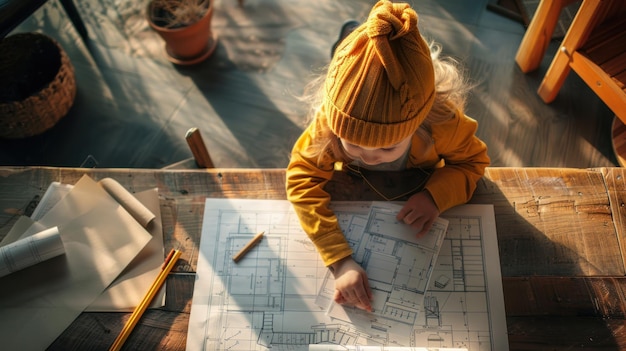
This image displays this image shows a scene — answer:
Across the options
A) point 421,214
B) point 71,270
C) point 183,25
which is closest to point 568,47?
point 421,214

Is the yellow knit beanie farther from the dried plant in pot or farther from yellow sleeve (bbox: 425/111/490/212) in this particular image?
the dried plant in pot

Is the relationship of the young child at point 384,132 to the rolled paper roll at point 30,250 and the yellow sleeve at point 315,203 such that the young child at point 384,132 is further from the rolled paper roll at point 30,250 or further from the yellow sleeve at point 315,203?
the rolled paper roll at point 30,250

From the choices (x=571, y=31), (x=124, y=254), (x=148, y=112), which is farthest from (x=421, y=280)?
(x=148, y=112)

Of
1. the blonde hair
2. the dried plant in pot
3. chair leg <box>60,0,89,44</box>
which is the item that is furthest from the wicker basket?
the blonde hair

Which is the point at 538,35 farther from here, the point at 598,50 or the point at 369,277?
the point at 369,277

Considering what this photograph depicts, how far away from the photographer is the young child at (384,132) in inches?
31.0

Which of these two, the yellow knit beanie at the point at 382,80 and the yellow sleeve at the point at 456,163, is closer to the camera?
the yellow knit beanie at the point at 382,80

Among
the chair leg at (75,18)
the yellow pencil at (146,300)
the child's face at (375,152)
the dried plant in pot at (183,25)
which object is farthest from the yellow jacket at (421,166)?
the chair leg at (75,18)

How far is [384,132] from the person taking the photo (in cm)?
83

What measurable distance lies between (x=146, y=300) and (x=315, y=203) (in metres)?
0.39

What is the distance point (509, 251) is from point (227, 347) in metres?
0.60

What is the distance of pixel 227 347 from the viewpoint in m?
0.96

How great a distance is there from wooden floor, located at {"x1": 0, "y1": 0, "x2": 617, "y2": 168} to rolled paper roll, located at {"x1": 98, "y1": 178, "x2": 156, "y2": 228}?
0.69 metres

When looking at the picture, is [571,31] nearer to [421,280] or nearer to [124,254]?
[421,280]
